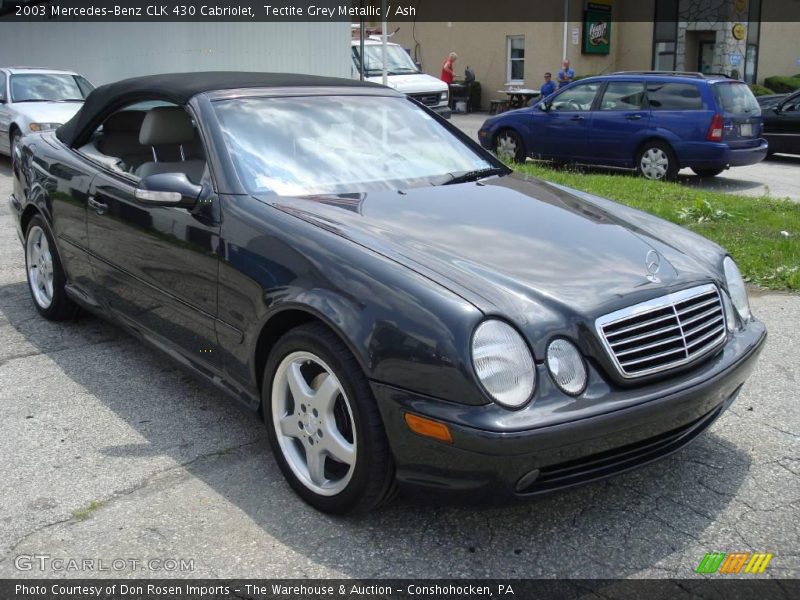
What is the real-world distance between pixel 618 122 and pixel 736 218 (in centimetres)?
475

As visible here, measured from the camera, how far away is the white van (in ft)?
60.7

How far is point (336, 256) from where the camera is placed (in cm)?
316

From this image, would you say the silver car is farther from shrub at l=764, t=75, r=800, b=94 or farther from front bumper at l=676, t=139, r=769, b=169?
shrub at l=764, t=75, r=800, b=94

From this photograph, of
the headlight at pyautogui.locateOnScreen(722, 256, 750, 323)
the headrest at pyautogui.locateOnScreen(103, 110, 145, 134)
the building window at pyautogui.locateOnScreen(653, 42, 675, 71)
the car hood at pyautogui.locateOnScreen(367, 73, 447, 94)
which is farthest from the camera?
the building window at pyautogui.locateOnScreen(653, 42, 675, 71)

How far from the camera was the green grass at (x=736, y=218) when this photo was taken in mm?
6754

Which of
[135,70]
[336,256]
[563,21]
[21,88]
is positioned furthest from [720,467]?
[563,21]

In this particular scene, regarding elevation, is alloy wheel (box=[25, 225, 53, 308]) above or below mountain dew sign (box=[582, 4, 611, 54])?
below

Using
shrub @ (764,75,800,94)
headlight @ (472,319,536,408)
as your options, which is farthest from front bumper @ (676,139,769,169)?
shrub @ (764,75,800,94)

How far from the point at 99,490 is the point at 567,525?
180 cm

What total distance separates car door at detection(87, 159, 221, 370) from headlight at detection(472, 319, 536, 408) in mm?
1350

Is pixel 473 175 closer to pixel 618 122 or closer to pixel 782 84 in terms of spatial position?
pixel 618 122

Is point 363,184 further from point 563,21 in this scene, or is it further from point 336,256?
point 563,21

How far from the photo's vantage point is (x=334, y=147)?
13.6 ft

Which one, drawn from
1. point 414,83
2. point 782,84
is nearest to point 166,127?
point 414,83
